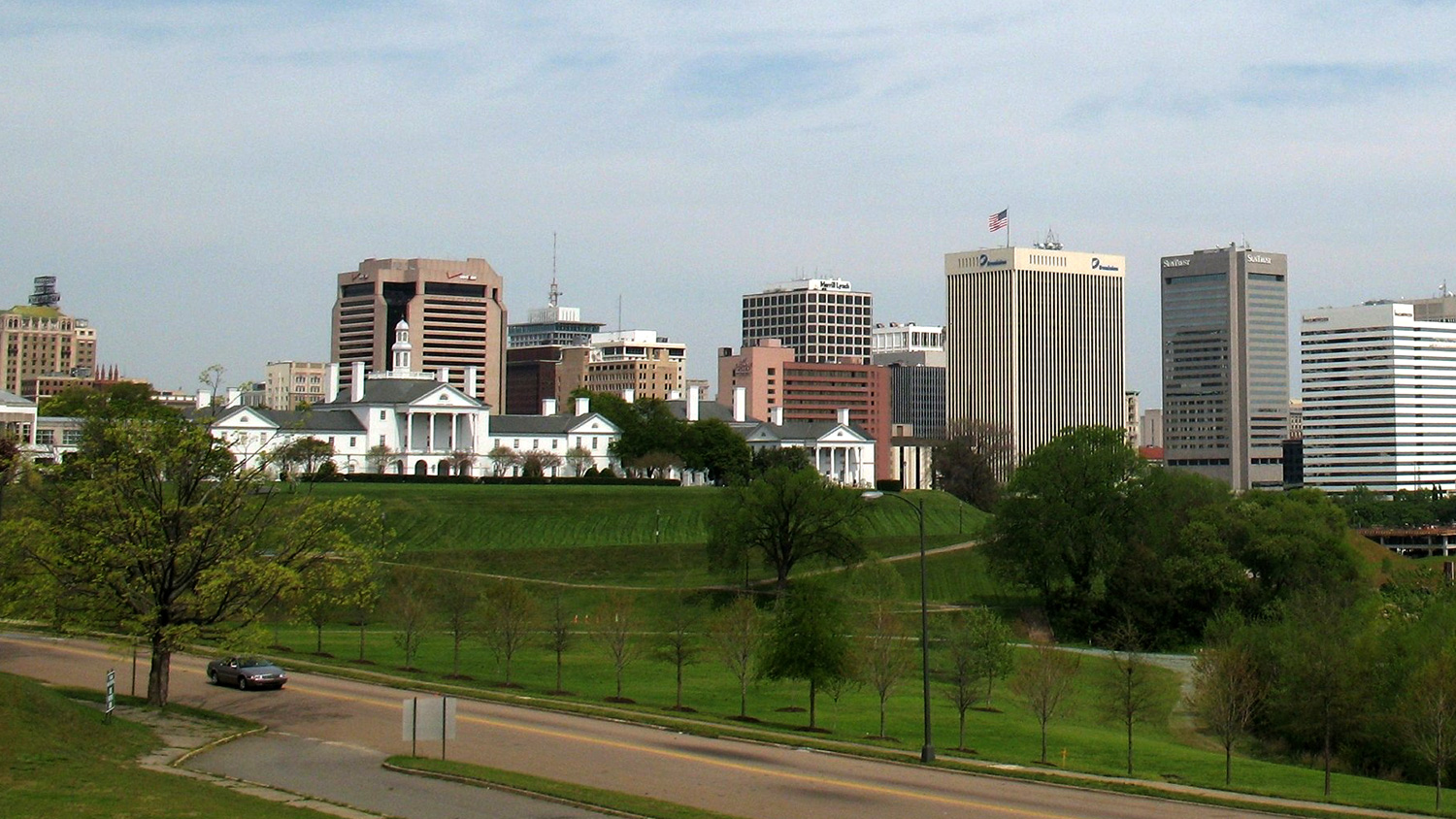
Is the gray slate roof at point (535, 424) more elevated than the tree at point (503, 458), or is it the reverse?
the gray slate roof at point (535, 424)

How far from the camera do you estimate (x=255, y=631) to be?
4866 cm

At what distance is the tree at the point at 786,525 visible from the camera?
329 ft

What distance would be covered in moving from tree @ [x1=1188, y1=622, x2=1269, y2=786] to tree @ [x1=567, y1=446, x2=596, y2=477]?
117 m

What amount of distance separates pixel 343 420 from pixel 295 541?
121m

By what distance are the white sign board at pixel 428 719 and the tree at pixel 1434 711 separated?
26.7 m

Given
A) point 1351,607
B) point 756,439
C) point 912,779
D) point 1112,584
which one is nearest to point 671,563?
point 1112,584

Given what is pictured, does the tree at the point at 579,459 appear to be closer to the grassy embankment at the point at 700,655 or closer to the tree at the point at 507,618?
the grassy embankment at the point at 700,655

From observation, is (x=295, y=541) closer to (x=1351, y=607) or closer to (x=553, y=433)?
(x=1351, y=607)

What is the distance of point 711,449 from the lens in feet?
548

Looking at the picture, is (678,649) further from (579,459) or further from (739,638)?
(579,459)

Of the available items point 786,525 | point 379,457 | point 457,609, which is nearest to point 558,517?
point 786,525

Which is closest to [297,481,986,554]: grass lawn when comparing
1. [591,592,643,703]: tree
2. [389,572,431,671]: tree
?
[389,572,431,671]: tree

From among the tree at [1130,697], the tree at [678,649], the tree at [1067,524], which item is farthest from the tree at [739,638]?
the tree at [1067,524]

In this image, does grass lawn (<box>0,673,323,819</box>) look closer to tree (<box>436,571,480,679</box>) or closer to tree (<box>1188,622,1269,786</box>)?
tree (<box>436,571,480,679</box>)
